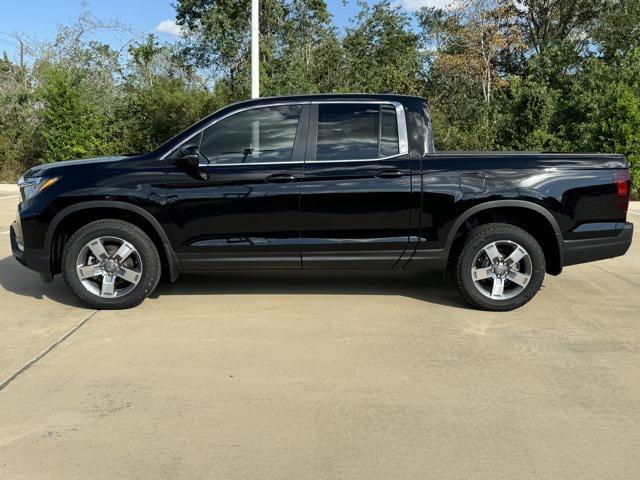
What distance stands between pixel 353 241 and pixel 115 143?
16.3 metres

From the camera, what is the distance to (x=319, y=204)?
541 centimetres

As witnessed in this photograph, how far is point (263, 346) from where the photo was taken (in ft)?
15.3

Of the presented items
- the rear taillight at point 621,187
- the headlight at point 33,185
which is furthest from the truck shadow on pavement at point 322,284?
the rear taillight at point 621,187

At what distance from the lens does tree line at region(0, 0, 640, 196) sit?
1658 cm

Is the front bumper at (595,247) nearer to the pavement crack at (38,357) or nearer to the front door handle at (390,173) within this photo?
the front door handle at (390,173)

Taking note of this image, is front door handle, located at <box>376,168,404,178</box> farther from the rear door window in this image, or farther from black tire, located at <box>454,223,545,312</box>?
black tire, located at <box>454,223,545,312</box>

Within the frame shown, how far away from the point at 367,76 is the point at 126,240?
18.2 metres

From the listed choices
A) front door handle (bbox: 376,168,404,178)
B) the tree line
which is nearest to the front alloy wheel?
front door handle (bbox: 376,168,404,178)

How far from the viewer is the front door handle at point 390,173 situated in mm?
5410

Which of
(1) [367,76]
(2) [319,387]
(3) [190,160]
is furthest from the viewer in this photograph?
(1) [367,76]

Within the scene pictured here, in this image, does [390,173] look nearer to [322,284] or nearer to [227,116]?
[227,116]

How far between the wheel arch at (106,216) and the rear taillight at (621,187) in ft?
13.1

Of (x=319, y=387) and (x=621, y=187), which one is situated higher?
(x=621, y=187)

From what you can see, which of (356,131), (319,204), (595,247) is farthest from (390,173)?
(595,247)
